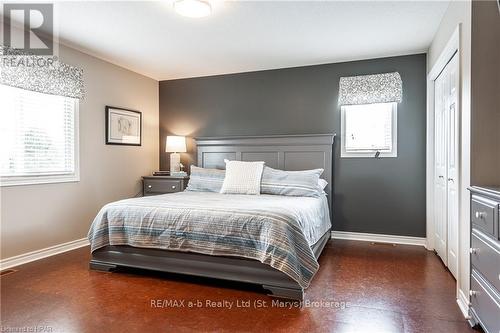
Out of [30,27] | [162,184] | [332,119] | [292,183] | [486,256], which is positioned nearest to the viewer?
[486,256]

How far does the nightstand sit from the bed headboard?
49cm

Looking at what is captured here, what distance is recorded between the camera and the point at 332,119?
14.4 ft

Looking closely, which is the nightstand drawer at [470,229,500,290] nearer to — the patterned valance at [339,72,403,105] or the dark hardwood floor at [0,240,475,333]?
the dark hardwood floor at [0,240,475,333]

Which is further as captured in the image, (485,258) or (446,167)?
(446,167)

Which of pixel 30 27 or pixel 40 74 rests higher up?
pixel 30 27

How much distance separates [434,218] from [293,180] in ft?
5.63

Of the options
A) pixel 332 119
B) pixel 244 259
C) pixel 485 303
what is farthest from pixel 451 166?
pixel 244 259

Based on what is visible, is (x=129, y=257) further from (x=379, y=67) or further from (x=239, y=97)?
(x=379, y=67)

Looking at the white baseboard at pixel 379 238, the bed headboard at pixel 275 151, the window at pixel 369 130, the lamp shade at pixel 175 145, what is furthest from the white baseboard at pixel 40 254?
the window at pixel 369 130

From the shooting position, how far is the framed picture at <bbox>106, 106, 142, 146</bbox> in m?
4.33

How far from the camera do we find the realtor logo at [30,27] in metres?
2.93

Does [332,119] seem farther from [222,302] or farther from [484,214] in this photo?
[222,302]

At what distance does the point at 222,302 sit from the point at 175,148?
9.82ft

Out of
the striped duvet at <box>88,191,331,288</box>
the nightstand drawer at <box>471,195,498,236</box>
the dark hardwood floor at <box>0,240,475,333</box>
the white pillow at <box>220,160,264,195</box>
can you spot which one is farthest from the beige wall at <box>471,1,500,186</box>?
the white pillow at <box>220,160,264,195</box>
